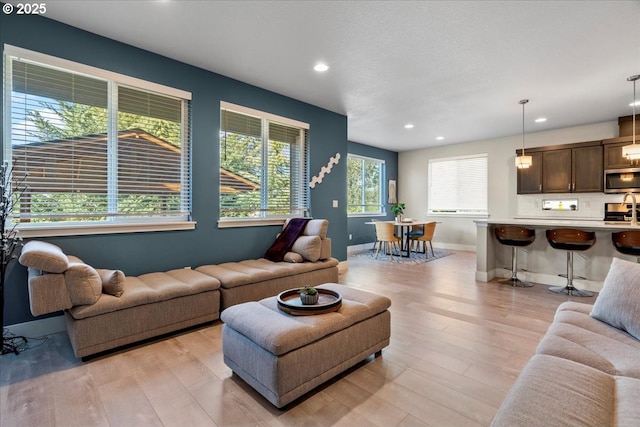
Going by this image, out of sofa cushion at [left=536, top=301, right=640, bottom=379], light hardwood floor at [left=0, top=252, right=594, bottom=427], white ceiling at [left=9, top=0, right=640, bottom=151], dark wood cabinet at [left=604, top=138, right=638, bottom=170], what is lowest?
light hardwood floor at [left=0, top=252, right=594, bottom=427]

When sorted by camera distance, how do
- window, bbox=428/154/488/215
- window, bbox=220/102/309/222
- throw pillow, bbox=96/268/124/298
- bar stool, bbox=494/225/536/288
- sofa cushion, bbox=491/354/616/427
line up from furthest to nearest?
1. window, bbox=428/154/488/215
2. bar stool, bbox=494/225/536/288
3. window, bbox=220/102/309/222
4. throw pillow, bbox=96/268/124/298
5. sofa cushion, bbox=491/354/616/427

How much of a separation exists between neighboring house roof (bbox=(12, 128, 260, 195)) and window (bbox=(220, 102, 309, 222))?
0.68 metres

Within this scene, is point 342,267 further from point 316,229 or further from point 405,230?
point 405,230

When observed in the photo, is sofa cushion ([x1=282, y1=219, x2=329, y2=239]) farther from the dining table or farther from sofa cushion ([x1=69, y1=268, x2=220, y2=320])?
the dining table

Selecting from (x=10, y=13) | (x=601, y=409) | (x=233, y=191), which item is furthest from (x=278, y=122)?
(x=601, y=409)

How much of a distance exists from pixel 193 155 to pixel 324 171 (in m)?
2.20

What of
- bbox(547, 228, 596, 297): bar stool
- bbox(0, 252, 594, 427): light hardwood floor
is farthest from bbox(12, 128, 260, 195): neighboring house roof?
bbox(547, 228, 596, 297): bar stool

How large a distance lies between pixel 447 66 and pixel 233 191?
3.04 metres

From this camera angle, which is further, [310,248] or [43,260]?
[310,248]

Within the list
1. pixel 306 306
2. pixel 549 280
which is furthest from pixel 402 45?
pixel 549 280

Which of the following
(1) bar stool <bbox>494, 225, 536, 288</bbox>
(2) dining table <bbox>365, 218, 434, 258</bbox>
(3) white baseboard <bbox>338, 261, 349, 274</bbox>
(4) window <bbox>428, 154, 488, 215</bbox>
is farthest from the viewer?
(4) window <bbox>428, 154, 488, 215</bbox>

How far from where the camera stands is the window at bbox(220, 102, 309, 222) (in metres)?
4.03

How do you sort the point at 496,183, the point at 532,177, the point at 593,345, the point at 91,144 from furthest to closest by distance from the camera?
the point at 496,183, the point at 532,177, the point at 91,144, the point at 593,345

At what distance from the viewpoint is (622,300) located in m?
1.79
